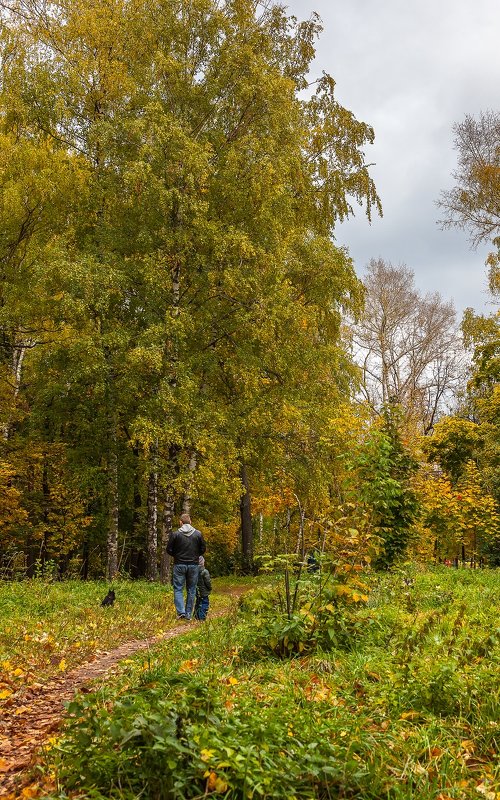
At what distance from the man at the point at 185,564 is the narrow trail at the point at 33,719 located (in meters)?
2.29

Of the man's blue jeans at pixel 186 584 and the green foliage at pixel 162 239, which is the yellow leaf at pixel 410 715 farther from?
the green foliage at pixel 162 239

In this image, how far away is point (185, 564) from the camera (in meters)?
9.91

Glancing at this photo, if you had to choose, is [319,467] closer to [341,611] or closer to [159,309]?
[159,309]

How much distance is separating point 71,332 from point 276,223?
6.24 m

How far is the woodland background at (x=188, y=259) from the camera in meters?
14.2

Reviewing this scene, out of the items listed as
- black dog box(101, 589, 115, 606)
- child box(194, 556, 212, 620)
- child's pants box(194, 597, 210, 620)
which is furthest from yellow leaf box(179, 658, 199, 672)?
black dog box(101, 589, 115, 606)

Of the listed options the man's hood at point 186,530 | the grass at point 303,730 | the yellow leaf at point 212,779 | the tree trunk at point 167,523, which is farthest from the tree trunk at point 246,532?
the yellow leaf at point 212,779

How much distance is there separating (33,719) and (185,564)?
16.9 feet

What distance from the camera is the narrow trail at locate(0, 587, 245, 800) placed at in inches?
138

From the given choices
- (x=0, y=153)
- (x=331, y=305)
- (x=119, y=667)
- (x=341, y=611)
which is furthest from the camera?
(x=331, y=305)

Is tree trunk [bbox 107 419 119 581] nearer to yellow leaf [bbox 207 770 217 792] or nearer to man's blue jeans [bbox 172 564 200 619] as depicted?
man's blue jeans [bbox 172 564 200 619]

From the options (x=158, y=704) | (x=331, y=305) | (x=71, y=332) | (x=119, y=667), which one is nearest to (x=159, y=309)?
(x=71, y=332)

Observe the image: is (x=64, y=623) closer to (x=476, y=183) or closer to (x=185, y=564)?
(x=185, y=564)

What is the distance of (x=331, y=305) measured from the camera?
1975cm
